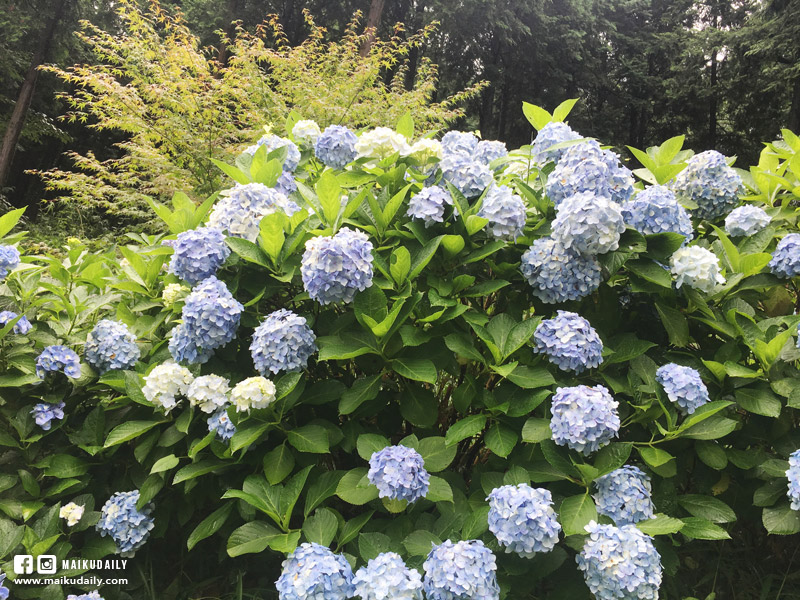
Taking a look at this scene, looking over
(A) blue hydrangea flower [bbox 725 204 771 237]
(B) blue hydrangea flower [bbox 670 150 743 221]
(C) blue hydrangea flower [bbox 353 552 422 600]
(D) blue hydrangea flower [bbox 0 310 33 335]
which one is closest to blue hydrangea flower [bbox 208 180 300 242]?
(D) blue hydrangea flower [bbox 0 310 33 335]

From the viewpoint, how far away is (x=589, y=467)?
1.34 meters

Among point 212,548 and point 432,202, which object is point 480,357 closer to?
point 432,202

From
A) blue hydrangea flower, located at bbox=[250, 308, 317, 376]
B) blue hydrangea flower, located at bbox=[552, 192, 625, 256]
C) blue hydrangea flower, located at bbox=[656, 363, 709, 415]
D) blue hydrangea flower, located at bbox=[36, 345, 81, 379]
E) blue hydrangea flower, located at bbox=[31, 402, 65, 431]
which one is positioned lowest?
blue hydrangea flower, located at bbox=[31, 402, 65, 431]

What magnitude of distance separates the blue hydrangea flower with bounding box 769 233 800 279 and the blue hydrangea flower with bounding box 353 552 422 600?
1433mm

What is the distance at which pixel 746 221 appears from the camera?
1.84m

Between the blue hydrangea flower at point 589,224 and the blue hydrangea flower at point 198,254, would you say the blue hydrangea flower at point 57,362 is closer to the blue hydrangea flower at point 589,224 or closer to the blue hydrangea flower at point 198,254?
the blue hydrangea flower at point 198,254

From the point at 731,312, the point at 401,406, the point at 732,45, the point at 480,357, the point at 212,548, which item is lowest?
the point at 212,548

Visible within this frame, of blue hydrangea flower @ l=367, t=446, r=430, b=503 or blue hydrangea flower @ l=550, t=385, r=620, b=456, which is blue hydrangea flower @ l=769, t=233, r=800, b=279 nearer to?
blue hydrangea flower @ l=550, t=385, r=620, b=456

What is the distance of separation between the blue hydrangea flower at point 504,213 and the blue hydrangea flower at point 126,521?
1.48 metres

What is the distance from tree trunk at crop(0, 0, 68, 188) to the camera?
36.1 ft

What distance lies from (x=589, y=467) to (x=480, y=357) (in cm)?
40

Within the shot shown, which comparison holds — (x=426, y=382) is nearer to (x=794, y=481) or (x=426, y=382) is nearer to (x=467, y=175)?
(x=467, y=175)

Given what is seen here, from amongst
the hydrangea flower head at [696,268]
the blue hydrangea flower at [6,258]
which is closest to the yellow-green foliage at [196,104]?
the blue hydrangea flower at [6,258]

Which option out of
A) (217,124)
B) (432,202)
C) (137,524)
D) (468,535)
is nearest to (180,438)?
(137,524)
